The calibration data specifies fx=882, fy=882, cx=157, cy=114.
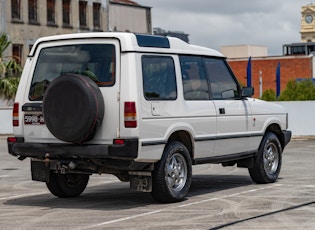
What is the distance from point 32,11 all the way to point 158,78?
47759 mm

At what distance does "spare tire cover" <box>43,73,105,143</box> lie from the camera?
11172mm

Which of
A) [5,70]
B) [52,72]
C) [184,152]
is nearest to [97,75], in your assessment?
[52,72]

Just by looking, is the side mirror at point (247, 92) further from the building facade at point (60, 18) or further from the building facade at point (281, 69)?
the building facade at point (281, 69)

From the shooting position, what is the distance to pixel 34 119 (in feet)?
39.2

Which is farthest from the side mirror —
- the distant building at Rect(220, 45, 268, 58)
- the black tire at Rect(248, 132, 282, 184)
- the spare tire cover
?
the distant building at Rect(220, 45, 268, 58)

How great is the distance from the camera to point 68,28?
61531 mm

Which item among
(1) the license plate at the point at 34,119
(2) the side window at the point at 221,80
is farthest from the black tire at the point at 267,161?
(1) the license plate at the point at 34,119

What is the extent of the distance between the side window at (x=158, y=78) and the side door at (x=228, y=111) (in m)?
1.15

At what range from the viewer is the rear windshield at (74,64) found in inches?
452

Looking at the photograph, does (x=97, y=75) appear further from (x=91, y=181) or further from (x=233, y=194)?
(x=91, y=181)

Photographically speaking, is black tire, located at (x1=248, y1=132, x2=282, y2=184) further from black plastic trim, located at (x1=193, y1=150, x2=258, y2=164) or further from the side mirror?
the side mirror

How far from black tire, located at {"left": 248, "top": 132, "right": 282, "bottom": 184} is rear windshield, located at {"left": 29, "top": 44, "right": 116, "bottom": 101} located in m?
3.87

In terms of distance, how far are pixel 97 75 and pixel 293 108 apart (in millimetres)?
24089

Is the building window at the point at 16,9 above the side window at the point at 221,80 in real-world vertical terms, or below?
above
